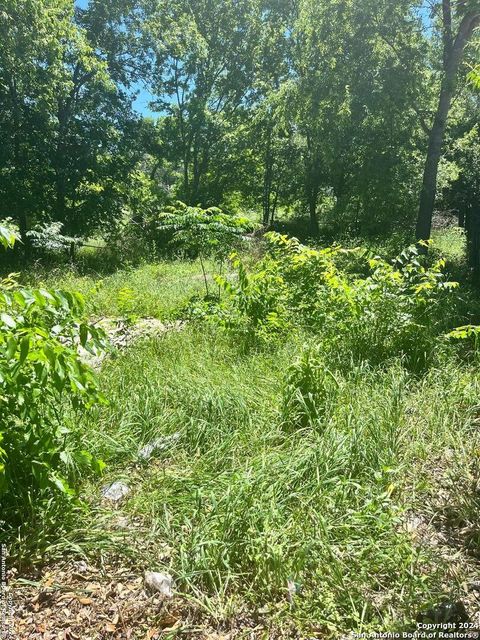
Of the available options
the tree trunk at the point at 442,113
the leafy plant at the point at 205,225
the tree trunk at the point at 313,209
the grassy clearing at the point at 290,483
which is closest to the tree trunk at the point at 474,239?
the tree trunk at the point at 442,113

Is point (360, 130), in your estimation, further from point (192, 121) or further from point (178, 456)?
point (178, 456)

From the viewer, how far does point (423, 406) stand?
10.2ft

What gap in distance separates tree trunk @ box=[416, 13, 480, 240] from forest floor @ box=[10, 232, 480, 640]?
748 cm

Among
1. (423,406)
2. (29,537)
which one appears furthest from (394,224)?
(29,537)

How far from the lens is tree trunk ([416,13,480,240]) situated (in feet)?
28.9

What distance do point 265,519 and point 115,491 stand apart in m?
0.93

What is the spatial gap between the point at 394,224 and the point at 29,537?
12917 millimetres

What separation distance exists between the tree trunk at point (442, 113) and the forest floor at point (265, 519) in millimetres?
Result: 7475

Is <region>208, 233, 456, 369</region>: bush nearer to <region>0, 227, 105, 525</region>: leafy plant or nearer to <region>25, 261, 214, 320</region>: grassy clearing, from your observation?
<region>25, 261, 214, 320</region>: grassy clearing

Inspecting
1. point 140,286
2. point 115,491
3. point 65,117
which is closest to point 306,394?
point 115,491

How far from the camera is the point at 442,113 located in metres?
9.50

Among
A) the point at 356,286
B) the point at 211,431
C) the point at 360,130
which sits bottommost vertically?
the point at 211,431

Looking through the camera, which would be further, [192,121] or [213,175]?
[213,175]

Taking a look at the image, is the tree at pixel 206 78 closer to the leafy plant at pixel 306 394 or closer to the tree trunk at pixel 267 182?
the tree trunk at pixel 267 182
